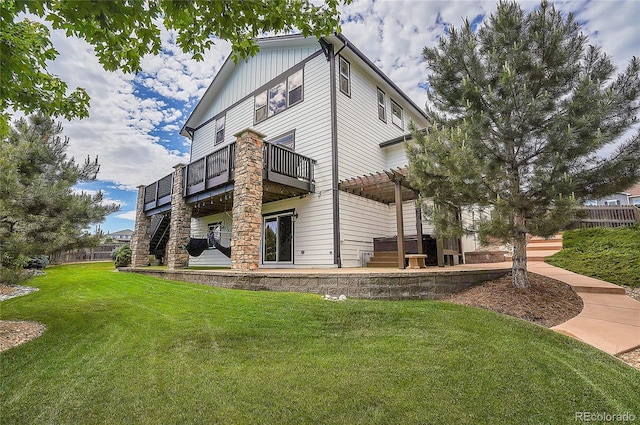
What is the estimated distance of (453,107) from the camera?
Answer: 18.7 ft

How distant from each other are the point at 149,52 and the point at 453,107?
16.9 ft

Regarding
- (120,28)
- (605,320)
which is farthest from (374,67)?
(120,28)

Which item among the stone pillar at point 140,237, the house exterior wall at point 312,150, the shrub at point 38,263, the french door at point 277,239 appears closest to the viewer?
the house exterior wall at point 312,150

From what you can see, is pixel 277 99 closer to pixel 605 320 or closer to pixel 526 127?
pixel 526 127

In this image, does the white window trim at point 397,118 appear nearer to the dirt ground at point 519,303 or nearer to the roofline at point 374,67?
the roofline at point 374,67

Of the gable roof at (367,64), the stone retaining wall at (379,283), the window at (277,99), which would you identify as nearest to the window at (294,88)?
the window at (277,99)

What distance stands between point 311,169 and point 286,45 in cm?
532

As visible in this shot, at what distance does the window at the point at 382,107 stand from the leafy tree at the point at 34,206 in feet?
36.1

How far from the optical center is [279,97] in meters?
11.1

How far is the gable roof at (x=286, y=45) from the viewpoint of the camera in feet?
30.6

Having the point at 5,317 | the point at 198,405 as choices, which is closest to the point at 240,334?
the point at 198,405

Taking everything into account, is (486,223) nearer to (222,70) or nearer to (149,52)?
(149,52)

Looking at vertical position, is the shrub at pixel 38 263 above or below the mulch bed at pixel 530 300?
above

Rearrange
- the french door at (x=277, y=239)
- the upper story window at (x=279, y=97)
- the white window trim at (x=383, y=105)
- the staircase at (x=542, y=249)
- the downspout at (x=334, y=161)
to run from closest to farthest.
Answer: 1. the downspout at (x=334, y=161)
2. the french door at (x=277, y=239)
3. the staircase at (x=542, y=249)
4. the upper story window at (x=279, y=97)
5. the white window trim at (x=383, y=105)
